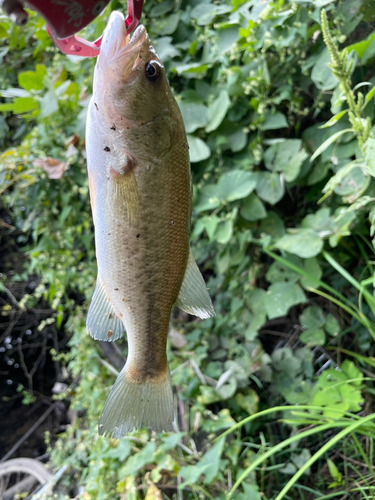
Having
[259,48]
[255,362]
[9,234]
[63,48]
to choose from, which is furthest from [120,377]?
[9,234]

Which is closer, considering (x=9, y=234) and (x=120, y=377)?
(x=120, y=377)

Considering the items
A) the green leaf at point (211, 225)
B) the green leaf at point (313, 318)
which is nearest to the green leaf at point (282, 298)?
the green leaf at point (313, 318)

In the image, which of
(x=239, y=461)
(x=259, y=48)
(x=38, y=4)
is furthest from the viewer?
(x=239, y=461)

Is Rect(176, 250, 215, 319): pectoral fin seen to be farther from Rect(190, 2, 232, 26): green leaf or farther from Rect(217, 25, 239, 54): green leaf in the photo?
Rect(190, 2, 232, 26): green leaf

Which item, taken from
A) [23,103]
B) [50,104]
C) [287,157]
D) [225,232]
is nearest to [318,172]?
[287,157]

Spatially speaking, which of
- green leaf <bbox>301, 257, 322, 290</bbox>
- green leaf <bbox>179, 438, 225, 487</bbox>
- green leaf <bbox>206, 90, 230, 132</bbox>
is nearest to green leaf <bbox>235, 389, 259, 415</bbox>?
green leaf <bbox>179, 438, 225, 487</bbox>

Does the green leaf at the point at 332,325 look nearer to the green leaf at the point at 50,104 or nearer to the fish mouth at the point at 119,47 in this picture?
the fish mouth at the point at 119,47

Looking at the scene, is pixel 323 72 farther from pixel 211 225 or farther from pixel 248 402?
pixel 248 402

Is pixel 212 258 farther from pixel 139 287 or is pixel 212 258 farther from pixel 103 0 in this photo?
pixel 103 0
